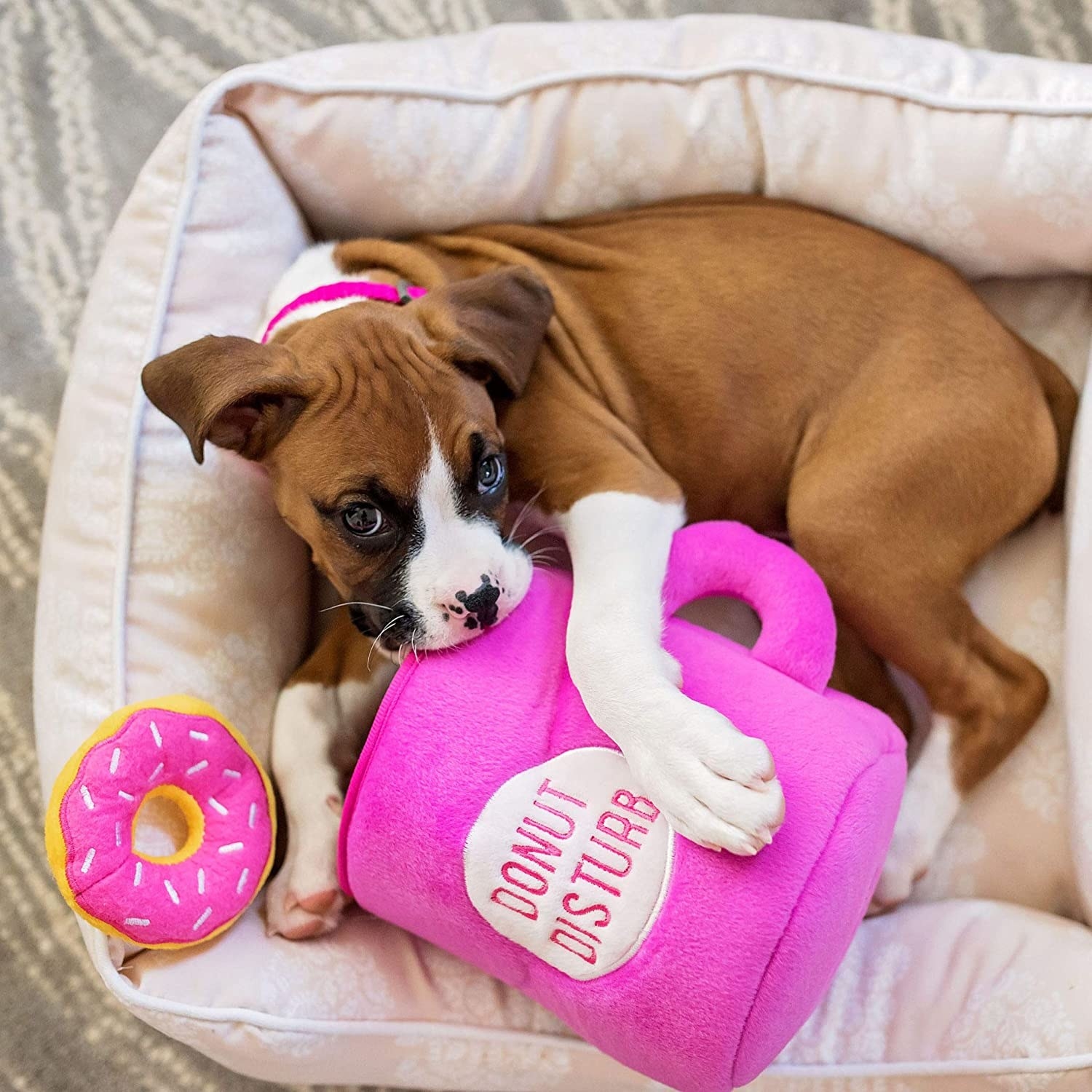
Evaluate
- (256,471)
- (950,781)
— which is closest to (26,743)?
(256,471)

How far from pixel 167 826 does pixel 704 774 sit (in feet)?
3.48

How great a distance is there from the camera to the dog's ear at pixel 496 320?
205 cm

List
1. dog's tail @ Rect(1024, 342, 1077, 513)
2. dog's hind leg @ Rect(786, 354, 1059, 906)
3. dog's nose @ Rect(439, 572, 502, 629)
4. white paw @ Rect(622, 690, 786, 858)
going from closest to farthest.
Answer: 1. white paw @ Rect(622, 690, 786, 858)
2. dog's nose @ Rect(439, 572, 502, 629)
3. dog's hind leg @ Rect(786, 354, 1059, 906)
4. dog's tail @ Rect(1024, 342, 1077, 513)

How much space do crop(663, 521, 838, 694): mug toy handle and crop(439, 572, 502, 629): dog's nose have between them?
36 cm

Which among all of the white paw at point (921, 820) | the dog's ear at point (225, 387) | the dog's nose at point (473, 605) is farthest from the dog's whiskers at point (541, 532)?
the white paw at point (921, 820)

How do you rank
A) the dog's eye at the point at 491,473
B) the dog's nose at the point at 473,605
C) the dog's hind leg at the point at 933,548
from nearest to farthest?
the dog's nose at the point at 473,605 → the dog's eye at the point at 491,473 → the dog's hind leg at the point at 933,548

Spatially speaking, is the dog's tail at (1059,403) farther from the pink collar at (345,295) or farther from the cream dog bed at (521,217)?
the pink collar at (345,295)

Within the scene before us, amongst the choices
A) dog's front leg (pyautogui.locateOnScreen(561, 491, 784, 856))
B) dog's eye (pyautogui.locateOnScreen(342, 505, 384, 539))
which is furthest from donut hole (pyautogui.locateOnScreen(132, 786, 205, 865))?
dog's front leg (pyautogui.locateOnScreen(561, 491, 784, 856))

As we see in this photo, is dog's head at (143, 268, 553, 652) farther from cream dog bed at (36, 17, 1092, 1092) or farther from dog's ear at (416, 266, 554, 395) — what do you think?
cream dog bed at (36, 17, 1092, 1092)

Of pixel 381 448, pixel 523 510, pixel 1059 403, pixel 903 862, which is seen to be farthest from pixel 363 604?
pixel 1059 403

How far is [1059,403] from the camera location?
2.52 metres

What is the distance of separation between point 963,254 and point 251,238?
1627mm

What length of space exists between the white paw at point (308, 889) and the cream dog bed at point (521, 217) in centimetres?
5

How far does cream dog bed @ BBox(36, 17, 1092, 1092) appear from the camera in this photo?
215 centimetres
